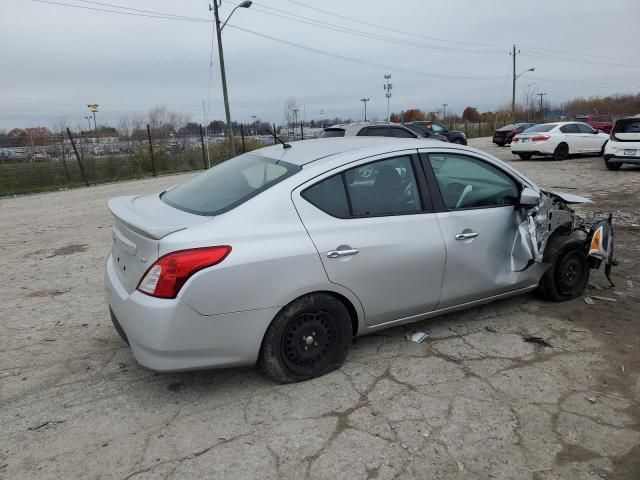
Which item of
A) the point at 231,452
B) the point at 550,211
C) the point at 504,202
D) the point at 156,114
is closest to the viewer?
the point at 231,452

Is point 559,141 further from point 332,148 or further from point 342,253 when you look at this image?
point 342,253

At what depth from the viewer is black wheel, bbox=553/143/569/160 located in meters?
18.5

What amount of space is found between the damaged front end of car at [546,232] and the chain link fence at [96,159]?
601 inches

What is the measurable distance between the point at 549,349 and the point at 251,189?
2.46m

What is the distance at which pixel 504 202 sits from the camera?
410cm

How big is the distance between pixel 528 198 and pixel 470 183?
478 mm

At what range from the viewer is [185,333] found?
9.34 feet

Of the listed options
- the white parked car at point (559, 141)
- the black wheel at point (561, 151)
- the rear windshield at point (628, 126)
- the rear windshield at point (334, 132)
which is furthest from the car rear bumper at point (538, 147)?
the rear windshield at point (334, 132)

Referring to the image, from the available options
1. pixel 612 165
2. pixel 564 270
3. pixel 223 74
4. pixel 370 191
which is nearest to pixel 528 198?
pixel 564 270

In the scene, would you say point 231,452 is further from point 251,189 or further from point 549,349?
point 549,349

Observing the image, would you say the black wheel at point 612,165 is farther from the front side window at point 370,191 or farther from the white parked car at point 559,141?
the front side window at point 370,191

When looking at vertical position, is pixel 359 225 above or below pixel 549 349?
above

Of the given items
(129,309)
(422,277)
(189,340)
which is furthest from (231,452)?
(422,277)

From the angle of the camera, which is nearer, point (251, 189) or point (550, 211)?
point (251, 189)
